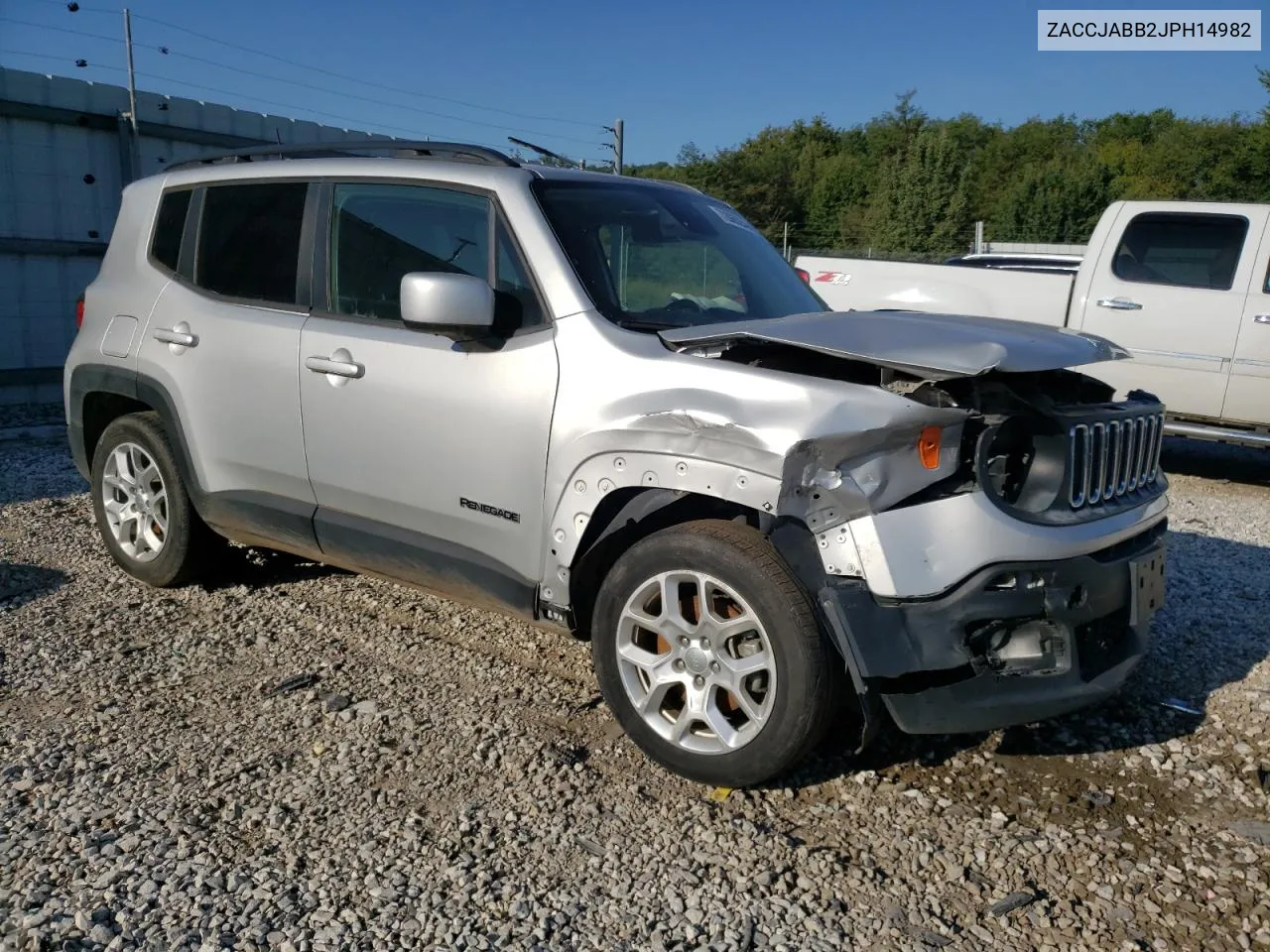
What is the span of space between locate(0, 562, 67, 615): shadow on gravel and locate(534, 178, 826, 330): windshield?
3.23 meters

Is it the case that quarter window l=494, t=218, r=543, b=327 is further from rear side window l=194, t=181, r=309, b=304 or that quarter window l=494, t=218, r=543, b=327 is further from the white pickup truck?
the white pickup truck

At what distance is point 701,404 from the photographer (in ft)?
10.3

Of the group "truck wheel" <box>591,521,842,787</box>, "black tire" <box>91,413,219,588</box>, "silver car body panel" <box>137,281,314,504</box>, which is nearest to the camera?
"truck wheel" <box>591,521,842,787</box>

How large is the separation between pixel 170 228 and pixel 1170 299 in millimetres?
7542

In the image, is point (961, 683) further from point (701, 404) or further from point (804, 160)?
point (804, 160)

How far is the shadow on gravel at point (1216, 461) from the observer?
923 centimetres

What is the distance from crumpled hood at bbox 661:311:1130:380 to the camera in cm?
291

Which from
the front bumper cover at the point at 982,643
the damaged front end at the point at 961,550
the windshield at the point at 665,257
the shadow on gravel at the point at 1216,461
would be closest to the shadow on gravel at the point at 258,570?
the windshield at the point at 665,257

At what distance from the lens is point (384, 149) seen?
4.20m

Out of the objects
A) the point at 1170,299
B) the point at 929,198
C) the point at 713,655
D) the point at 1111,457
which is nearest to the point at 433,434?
the point at 713,655

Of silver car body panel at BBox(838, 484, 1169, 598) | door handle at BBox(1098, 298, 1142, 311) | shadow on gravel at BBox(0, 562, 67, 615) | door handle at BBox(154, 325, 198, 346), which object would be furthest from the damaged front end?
door handle at BBox(1098, 298, 1142, 311)

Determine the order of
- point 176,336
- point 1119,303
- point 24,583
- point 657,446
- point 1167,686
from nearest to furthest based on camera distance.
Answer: point 657,446, point 1167,686, point 176,336, point 24,583, point 1119,303

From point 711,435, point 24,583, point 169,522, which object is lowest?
point 24,583

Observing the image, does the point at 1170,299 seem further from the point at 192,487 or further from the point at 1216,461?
the point at 192,487
